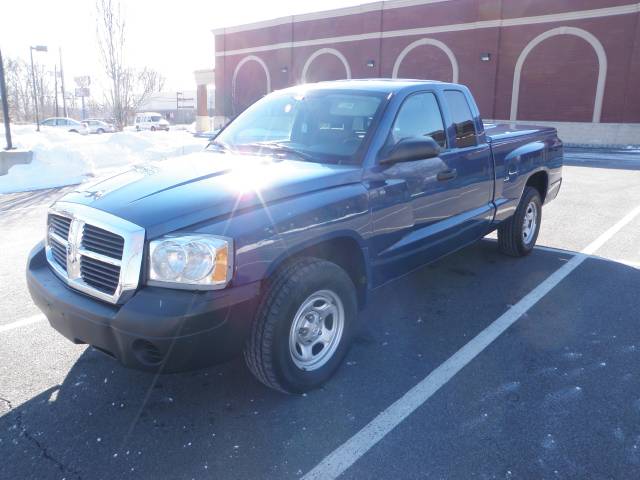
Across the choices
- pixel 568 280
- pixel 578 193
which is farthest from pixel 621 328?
pixel 578 193

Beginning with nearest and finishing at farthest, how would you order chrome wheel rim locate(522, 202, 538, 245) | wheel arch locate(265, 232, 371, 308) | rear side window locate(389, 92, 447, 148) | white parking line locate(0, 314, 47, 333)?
1. wheel arch locate(265, 232, 371, 308)
2. rear side window locate(389, 92, 447, 148)
3. white parking line locate(0, 314, 47, 333)
4. chrome wheel rim locate(522, 202, 538, 245)

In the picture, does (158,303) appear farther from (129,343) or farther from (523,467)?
(523,467)

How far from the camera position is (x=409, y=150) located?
346 cm

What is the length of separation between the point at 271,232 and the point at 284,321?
1.65 feet

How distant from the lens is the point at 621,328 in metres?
4.15

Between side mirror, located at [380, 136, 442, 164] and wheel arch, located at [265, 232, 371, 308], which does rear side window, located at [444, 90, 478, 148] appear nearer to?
side mirror, located at [380, 136, 442, 164]

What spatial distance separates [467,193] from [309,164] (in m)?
1.75

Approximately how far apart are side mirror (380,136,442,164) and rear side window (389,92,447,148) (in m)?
0.20

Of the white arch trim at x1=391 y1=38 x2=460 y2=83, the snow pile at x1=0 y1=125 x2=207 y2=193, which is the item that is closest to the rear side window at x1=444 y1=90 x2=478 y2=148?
the snow pile at x1=0 y1=125 x2=207 y2=193

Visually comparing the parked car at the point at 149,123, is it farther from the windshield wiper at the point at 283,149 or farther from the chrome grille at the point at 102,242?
the chrome grille at the point at 102,242

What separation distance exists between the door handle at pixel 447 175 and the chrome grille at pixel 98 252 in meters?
2.41

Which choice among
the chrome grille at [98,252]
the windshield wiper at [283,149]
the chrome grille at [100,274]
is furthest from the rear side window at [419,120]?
the chrome grille at [100,274]

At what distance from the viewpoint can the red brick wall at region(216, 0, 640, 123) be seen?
23188 millimetres

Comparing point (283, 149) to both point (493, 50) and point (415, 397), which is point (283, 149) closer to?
point (415, 397)
